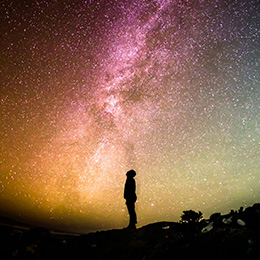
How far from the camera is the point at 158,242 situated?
4.07 meters

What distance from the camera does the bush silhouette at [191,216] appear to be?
476cm

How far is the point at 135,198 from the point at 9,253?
3.68 m

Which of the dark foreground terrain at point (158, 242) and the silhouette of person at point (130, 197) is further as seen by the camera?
the silhouette of person at point (130, 197)

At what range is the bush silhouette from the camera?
4.76 m

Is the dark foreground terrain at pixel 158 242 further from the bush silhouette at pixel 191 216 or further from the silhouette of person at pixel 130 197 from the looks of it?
the silhouette of person at pixel 130 197

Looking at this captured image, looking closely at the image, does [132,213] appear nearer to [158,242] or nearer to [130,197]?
[130,197]

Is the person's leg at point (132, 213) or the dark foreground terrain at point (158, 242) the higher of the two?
the person's leg at point (132, 213)

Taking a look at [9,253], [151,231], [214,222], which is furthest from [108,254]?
[214,222]

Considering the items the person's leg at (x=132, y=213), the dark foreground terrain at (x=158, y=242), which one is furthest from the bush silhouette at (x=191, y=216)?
the person's leg at (x=132, y=213)

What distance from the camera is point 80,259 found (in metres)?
4.00

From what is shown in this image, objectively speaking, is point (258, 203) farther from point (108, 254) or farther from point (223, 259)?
point (108, 254)

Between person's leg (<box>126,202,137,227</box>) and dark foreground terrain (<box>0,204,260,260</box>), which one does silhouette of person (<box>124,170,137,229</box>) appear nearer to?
person's leg (<box>126,202,137,227</box>)

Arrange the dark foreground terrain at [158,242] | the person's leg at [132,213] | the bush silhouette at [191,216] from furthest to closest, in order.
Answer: the person's leg at [132,213] < the bush silhouette at [191,216] < the dark foreground terrain at [158,242]

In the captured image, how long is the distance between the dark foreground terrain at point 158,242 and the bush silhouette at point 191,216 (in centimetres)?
16
